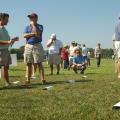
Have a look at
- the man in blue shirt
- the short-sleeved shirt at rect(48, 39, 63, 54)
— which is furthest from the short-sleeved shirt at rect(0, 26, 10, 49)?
the man in blue shirt

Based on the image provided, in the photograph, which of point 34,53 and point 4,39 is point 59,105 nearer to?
point 4,39

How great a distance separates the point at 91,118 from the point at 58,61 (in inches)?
520

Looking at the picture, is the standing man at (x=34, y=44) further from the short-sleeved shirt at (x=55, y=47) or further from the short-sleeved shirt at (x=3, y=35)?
the short-sleeved shirt at (x=55, y=47)

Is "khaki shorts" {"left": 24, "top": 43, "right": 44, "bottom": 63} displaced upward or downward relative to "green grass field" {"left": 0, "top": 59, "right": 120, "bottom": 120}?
upward

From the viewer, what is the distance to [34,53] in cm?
1161

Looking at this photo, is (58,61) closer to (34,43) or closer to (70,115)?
(34,43)

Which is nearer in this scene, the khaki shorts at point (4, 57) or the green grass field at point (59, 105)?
the green grass field at point (59, 105)

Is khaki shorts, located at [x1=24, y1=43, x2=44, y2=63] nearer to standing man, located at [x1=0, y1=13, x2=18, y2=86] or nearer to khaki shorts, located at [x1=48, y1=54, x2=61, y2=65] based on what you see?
standing man, located at [x1=0, y1=13, x2=18, y2=86]

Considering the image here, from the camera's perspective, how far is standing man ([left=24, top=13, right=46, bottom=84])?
1151cm

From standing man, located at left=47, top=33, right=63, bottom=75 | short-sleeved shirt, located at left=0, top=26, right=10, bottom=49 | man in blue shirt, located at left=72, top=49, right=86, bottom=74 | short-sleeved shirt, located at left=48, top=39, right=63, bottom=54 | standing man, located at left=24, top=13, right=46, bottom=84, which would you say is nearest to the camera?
short-sleeved shirt, located at left=0, top=26, right=10, bottom=49

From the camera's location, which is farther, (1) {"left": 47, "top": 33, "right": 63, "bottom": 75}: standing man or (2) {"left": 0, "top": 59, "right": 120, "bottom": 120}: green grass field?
(1) {"left": 47, "top": 33, "right": 63, "bottom": 75}: standing man

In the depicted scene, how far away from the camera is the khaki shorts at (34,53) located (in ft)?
38.0

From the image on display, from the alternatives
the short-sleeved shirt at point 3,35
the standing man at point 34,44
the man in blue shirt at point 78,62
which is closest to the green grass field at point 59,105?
the short-sleeved shirt at point 3,35

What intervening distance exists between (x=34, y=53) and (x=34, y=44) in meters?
0.24
